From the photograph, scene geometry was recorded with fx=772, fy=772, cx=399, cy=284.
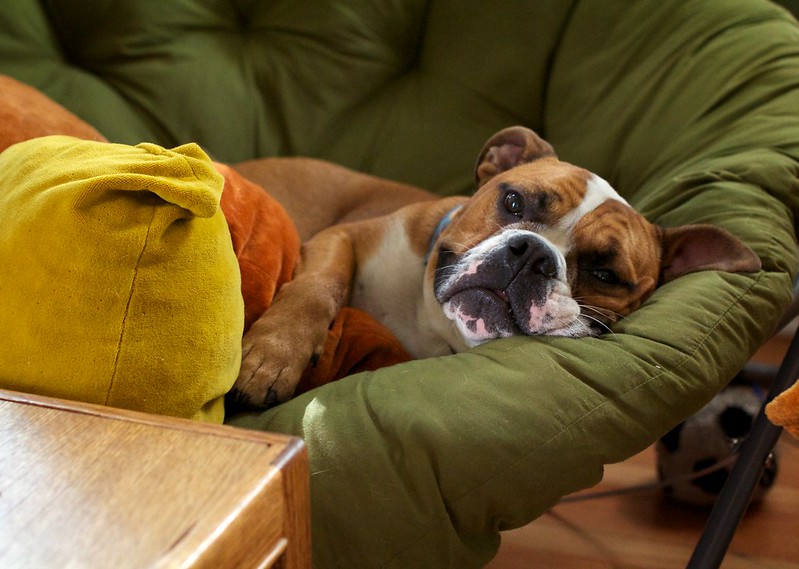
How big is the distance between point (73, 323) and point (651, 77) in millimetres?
1522

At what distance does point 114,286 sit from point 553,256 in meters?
0.74

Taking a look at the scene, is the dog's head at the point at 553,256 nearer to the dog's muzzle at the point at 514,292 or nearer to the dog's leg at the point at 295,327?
the dog's muzzle at the point at 514,292

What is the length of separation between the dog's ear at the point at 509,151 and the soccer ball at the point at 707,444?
2.59 ft

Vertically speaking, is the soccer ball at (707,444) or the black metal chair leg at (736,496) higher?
the black metal chair leg at (736,496)

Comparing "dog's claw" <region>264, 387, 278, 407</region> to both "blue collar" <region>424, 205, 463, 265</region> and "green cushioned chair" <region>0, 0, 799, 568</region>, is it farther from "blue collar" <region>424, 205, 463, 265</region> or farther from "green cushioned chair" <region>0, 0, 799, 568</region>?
"blue collar" <region>424, 205, 463, 265</region>

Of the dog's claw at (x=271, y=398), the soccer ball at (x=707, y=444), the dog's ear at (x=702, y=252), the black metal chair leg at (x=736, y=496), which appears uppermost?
the dog's ear at (x=702, y=252)

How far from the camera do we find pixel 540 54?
2.07m

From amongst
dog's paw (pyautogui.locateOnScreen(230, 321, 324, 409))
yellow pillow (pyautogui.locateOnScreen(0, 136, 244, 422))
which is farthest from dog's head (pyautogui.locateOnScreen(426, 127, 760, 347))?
yellow pillow (pyautogui.locateOnScreen(0, 136, 244, 422))

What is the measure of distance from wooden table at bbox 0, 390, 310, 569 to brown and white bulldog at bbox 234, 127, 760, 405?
443 mm

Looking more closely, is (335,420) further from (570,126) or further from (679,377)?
(570,126)

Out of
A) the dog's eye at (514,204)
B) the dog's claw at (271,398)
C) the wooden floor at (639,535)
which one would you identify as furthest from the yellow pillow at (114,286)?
the wooden floor at (639,535)

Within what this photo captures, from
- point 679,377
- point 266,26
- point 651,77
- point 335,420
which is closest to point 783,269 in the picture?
point 679,377

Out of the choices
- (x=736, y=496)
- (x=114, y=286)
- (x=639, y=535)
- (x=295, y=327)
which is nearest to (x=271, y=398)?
(x=295, y=327)

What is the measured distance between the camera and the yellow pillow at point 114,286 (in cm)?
84
